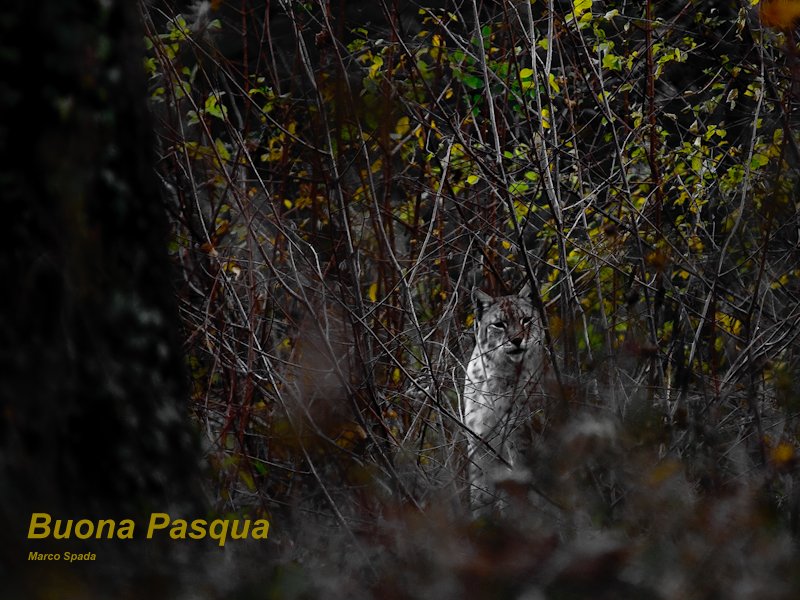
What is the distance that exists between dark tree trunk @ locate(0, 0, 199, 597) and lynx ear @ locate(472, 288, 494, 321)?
3315mm

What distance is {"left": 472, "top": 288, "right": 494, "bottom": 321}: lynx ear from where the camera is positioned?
5.09m

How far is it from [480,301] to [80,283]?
3600 millimetres

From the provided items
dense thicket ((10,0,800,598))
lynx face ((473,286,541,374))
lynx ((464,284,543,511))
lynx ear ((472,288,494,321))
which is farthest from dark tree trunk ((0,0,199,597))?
lynx ear ((472,288,494,321))

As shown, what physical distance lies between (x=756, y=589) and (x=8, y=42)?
6.10 ft

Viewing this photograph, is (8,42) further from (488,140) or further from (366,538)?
(488,140)

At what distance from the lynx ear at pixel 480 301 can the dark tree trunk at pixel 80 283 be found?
331cm

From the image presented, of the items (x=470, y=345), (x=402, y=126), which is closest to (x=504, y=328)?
(x=470, y=345)

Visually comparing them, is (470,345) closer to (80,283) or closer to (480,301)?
(480,301)

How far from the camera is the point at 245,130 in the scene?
4.62 metres

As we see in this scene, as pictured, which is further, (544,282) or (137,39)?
(544,282)

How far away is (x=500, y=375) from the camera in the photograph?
4.89m

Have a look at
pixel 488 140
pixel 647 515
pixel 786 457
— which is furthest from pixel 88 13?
pixel 488 140

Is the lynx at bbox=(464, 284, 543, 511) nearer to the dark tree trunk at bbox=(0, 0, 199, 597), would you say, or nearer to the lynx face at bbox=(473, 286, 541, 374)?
the lynx face at bbox=(473, 286, 541, 374)

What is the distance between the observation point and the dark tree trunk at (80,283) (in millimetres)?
1644
